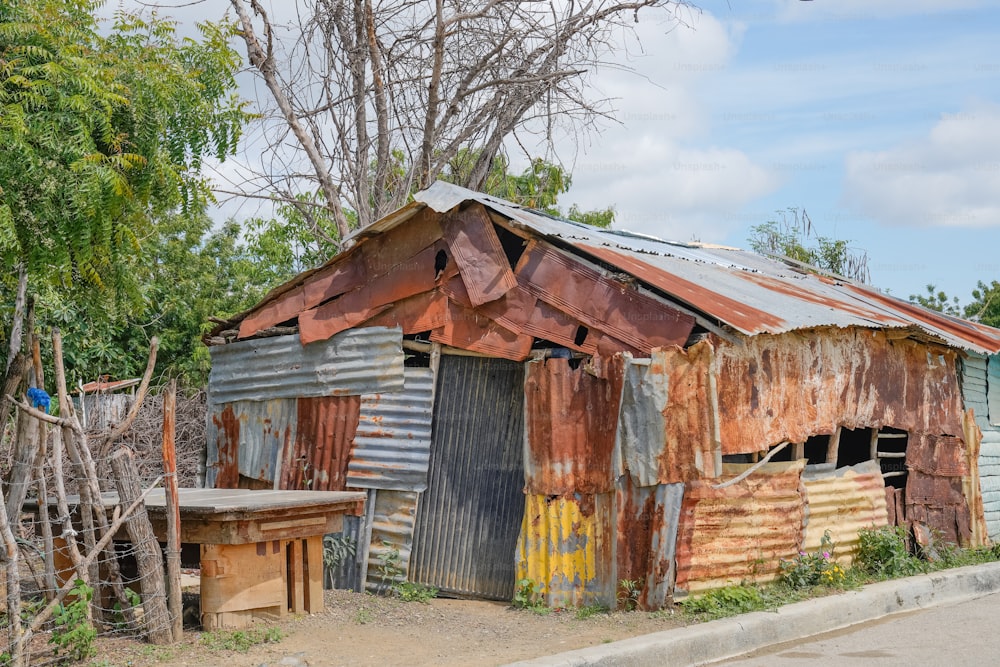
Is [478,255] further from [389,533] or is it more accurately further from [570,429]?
[389,533]

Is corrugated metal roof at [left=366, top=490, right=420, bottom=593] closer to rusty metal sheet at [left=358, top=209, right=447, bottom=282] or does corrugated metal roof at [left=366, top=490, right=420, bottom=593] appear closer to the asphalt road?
rusty metal sheet at [left=358, top=209, right=447, bottom=282]

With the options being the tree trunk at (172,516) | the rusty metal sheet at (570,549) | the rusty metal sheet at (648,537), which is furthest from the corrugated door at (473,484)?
the tree trunk at (172,516)

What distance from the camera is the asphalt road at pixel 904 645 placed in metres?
6.85

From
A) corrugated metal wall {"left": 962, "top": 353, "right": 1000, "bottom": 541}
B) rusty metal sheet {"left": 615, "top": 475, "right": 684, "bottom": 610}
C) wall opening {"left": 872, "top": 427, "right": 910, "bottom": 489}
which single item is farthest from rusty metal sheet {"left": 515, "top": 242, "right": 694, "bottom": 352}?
corrugated metal wall {"left": 962, "top": 353, "right": 1000, "bottom": 541}

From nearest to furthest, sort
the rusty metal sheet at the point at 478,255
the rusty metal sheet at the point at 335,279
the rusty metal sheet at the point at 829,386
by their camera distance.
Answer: the rusty metal sheet at the point at 829,386
the rusty metal sheet at the point at 478,255
the rusty metal sheet at the point at 335,279

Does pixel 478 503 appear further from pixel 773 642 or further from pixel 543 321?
pixel 773 642

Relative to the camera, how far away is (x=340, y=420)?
Result: 32.3ft

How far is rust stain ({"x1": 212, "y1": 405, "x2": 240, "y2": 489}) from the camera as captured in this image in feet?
35.0

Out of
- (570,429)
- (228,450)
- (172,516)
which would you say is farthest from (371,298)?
(172,516)

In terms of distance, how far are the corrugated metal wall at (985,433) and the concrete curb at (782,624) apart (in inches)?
81.1

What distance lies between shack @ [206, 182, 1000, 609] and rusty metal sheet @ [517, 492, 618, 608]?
0.02 m

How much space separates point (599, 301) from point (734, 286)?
2.17 meters

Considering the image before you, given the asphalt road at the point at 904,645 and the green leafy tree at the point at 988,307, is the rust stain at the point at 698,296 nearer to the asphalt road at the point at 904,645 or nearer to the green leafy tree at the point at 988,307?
the asphalt road at the point at 904,645

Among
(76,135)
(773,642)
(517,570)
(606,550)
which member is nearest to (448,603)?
(517,570)
